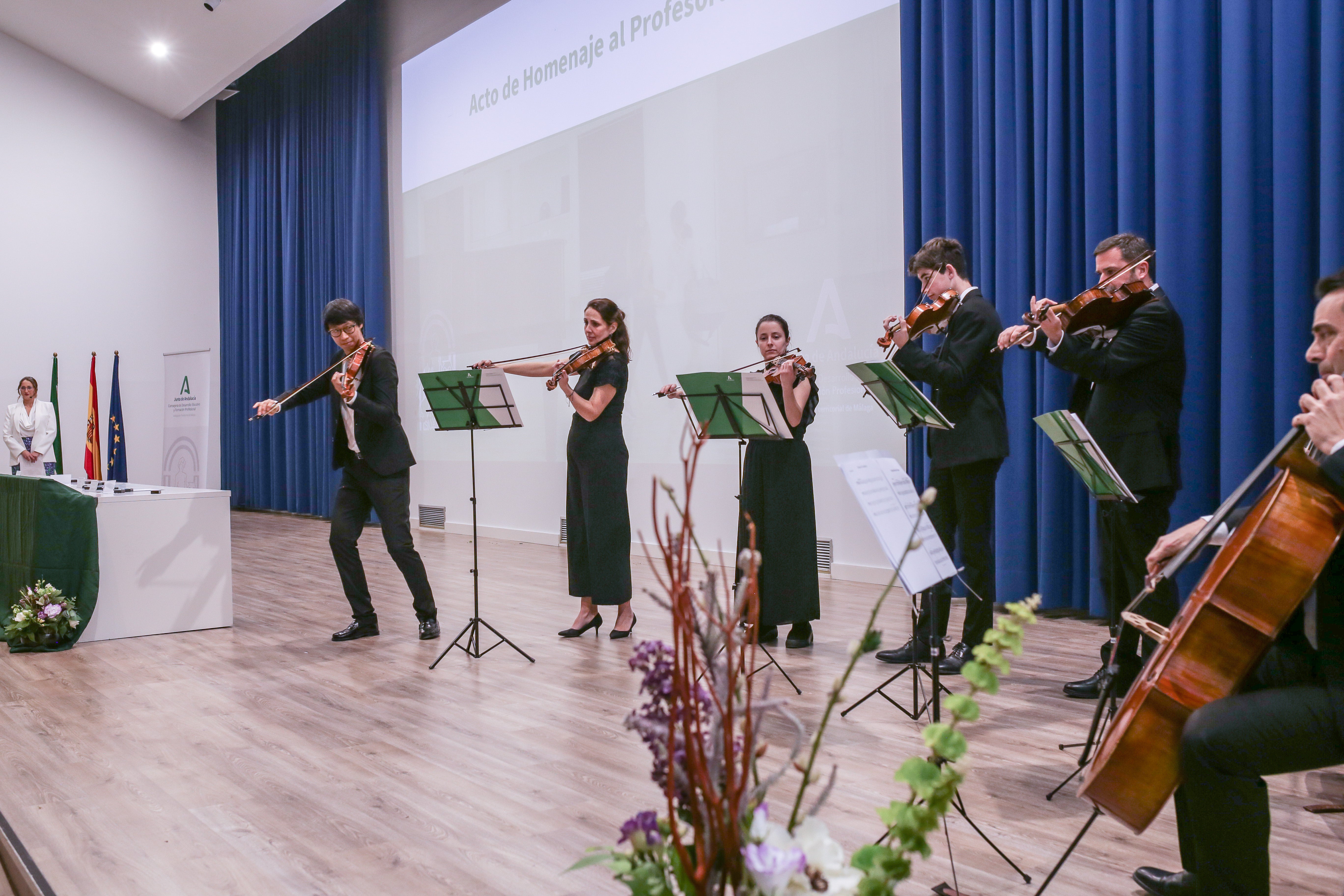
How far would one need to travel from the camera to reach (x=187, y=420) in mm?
6602

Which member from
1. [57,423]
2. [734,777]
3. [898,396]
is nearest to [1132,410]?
[898,396]

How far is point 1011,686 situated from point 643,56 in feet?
16.7

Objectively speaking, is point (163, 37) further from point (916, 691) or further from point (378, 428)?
point (916, 691)

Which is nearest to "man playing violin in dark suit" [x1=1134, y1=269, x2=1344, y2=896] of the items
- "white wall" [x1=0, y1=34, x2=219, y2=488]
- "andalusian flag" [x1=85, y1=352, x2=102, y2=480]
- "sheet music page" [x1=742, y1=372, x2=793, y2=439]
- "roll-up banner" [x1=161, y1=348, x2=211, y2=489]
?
"sheet music page" [x1=742, y1=372, x2=793, y2=439]

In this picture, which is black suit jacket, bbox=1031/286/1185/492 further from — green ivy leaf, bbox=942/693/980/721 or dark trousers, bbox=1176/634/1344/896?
green ivy leaf, bbox=942/693/980/721

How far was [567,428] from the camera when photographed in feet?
25.9

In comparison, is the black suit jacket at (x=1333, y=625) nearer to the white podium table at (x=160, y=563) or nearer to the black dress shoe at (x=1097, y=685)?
the black dress shoe at (x=1097, y=685)

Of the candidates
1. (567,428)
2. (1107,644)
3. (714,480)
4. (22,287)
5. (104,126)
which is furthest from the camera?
(104,126)

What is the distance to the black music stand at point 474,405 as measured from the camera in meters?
3.98

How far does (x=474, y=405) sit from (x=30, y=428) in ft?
22.6

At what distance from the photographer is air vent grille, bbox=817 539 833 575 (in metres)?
6.15

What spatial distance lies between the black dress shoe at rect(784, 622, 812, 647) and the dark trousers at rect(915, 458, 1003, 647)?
0.50m

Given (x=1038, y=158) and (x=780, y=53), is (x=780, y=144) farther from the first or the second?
(x=1038, y=158)

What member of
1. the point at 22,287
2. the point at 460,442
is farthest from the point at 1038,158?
the point at 22,287
